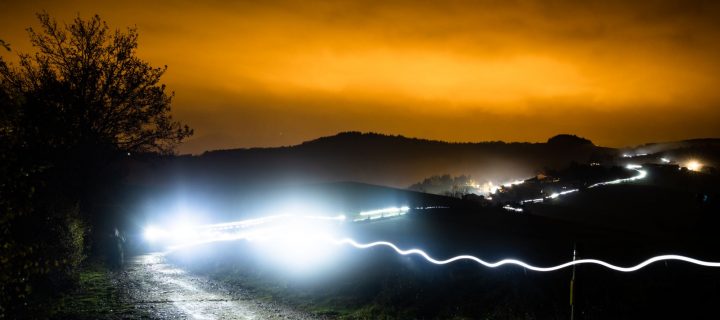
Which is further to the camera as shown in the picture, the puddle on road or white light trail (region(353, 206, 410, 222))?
white light trail (region(353, 206, 410, 222))

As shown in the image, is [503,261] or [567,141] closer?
[503,261]

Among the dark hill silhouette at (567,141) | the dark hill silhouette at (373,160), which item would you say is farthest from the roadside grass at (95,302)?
the dark hill silhouette at (567,141)

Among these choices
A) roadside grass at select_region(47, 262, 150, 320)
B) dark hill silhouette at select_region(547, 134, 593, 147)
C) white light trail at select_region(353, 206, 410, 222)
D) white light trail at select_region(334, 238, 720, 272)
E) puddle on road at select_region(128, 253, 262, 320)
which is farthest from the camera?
dark hill silhouette at select_region(547, 134, 593, 147)

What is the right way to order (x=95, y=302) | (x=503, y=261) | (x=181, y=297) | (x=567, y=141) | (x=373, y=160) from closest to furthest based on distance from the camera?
(x=503, y=261) < (x=95, y=302) < (x=181, y=297) < (x=567, y=141) < (x=373, y=160)

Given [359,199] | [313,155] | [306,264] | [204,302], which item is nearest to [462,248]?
[306,264]

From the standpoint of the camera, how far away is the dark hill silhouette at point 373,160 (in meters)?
119

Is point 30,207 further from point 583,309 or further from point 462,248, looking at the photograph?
point 462,248

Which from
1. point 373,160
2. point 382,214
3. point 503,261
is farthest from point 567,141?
point 503,261

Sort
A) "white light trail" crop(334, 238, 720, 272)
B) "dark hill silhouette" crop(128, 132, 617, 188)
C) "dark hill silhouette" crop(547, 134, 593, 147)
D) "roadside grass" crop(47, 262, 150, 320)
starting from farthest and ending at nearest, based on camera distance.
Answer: "dark hill silhouette" crop(547, 134, 593, 147), "dark hill silhouette" crop(128, 132, 617, 188), "roadside grass" crop(47, 262, 150, 320), "white light trail" crop(334, 238, 720, 272)

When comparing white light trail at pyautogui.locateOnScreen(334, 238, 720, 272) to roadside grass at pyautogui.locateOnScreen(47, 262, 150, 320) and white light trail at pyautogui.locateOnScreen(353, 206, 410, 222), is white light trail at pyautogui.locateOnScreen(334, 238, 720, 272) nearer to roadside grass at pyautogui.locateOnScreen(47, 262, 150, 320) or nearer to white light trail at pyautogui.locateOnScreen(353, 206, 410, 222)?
roadside grass at pyautogui.locateOnScreen(47, 262, 150, 320)

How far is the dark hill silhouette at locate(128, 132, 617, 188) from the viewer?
118938 millimetres

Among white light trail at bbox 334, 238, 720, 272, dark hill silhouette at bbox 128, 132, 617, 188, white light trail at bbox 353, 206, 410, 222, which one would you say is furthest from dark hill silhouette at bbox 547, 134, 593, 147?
white light trail at bbox 334, 238, 720, 272

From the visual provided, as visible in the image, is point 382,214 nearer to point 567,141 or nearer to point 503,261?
point 503,261

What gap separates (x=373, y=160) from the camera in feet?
513
